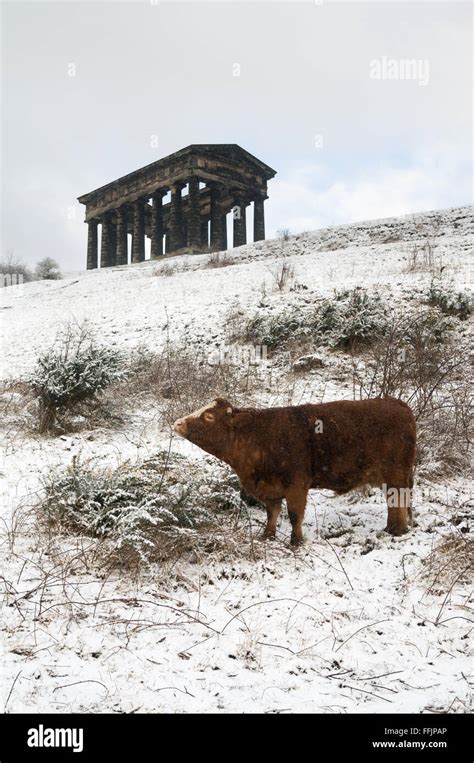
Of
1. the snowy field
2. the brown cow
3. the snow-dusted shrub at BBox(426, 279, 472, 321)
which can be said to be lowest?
the snowy field

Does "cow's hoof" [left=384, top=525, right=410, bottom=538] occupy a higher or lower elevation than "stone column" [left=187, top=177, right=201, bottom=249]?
lower

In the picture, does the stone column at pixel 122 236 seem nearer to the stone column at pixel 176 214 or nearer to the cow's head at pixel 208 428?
the stone column at pixel 176 214

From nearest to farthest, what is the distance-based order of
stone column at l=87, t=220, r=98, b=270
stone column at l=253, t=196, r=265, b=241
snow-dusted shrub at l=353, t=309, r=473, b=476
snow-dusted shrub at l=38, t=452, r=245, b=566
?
snow-dusted shrub at l=38, t=452, r=245, b=566 < snow-dusted shrub at l=353, t=309, r=473, b=476 < stone column at l=253, t=196, r=265, b=241 < stone column at l=87, t=220, r=98, b=270

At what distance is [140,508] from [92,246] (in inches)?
1701

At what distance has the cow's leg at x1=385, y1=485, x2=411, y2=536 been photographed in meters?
4.17

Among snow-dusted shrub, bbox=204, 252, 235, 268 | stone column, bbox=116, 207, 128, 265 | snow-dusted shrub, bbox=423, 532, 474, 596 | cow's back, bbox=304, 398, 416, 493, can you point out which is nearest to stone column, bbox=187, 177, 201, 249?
stone column, bbox=116, 207, 128, 265

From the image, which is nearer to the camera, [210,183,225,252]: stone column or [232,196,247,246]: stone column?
[210,183,225,252]: stone column

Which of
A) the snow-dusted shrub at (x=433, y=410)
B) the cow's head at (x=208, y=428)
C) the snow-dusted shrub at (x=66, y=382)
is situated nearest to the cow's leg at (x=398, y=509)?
the snow-dusted shrub at (x=433, y=410)

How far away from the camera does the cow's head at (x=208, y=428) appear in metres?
4.07

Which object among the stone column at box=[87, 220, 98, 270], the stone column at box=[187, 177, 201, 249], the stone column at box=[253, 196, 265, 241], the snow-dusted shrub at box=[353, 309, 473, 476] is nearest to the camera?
the snow-dusted shrub at box=[353, 309, 473, 476]

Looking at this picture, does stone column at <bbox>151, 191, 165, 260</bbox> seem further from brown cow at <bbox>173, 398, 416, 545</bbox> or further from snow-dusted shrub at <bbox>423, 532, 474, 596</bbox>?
snow-dusted shrub at <bbox>423, 532, 474, 596</bbox>

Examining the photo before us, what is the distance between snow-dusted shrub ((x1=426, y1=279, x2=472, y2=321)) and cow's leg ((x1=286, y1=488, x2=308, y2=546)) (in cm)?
786

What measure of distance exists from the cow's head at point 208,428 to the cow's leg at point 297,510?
70 cm
